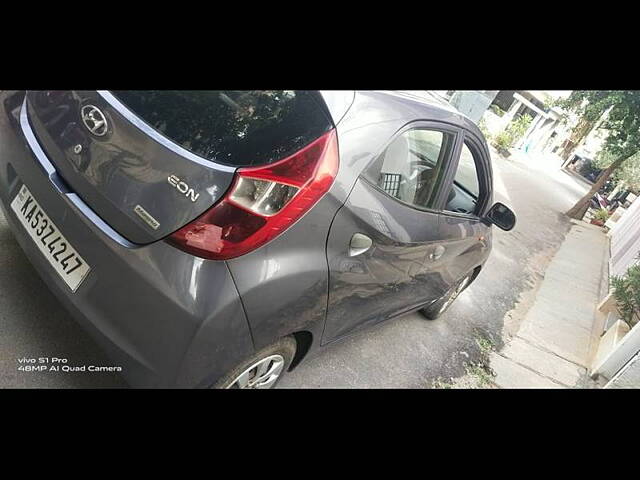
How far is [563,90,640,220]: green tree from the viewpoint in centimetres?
152

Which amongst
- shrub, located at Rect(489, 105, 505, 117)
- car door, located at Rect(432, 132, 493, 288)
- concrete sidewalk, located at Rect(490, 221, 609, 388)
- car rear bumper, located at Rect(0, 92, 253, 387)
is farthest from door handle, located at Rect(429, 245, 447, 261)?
car rear bumper, located at Rect(0, 92, 253, 387)

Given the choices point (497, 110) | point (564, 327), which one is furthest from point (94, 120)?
point (564, 327)

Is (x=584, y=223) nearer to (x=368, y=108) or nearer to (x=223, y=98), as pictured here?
(x=368, y=108)

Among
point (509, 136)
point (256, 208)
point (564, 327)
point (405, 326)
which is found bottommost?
point (405, 326)

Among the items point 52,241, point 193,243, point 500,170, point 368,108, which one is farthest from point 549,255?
point 52,241

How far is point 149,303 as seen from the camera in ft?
3.76

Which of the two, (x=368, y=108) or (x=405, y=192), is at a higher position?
(x=368, y=108)

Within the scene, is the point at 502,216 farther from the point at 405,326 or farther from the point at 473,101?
the point at 405,326

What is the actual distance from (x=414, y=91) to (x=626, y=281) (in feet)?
7.18

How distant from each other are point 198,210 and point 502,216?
5.91 feet

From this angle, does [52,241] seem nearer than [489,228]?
Yes

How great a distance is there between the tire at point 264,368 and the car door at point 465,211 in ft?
3.11

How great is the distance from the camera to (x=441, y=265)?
2098 millimetres

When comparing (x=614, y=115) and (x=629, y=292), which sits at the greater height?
(x=614, y=115)
